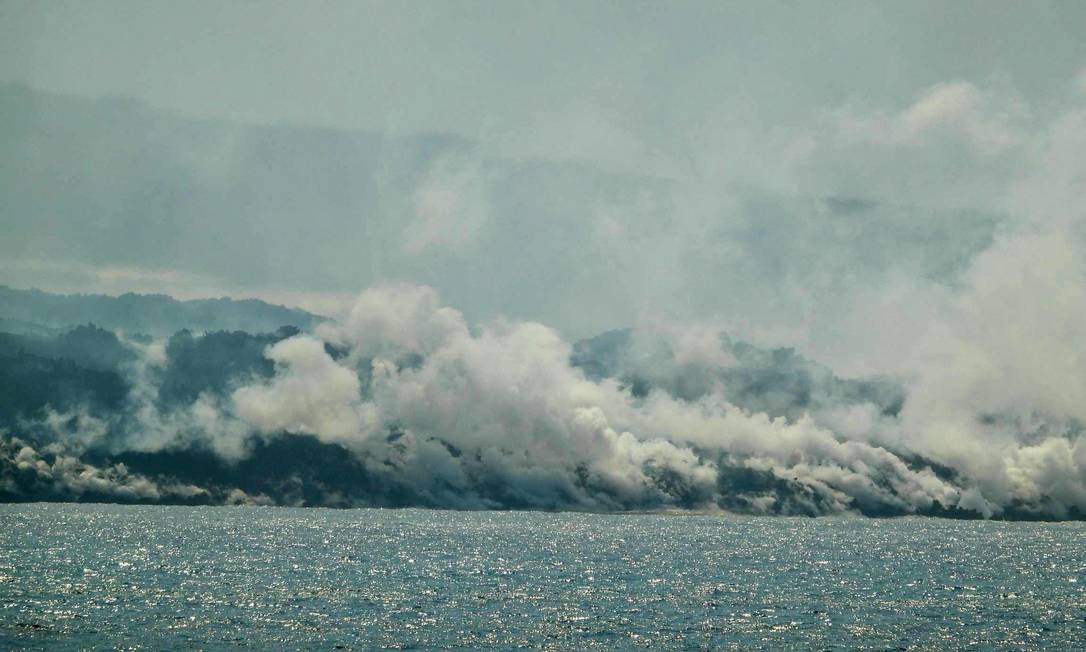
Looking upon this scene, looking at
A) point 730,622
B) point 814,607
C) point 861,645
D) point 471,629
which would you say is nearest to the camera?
point 861,645

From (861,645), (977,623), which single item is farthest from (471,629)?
(977,623)

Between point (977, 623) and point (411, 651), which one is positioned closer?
point (411, 651)

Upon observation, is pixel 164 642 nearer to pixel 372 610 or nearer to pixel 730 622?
pixel 372 610

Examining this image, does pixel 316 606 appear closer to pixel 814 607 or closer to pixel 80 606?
pixel 80 606

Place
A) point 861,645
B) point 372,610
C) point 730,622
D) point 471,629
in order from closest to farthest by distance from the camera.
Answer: point 861,645, point 471,629, point 730,622, point 372,610

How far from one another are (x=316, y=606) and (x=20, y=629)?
51398mm

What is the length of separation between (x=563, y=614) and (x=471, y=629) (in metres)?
25.4

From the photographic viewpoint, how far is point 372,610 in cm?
18350

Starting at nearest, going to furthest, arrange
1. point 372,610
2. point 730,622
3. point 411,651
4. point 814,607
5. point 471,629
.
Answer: point 411,651, point 471,629, point 730,622, point 372,610, point 814,607

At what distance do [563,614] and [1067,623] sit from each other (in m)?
86.1

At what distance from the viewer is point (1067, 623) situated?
18000 centimetres

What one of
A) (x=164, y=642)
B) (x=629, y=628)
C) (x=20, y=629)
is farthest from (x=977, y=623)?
(x=20, y=629)

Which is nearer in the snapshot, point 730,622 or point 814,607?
point 730,622

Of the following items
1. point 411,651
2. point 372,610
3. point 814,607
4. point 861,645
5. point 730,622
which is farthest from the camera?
point 814,607
